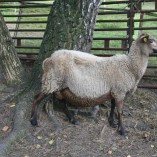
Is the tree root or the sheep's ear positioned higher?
the sheep's ear

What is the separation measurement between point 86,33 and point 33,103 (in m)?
1.46

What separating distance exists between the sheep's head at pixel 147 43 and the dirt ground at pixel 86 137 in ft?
4.12

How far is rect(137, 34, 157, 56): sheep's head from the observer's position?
5387mm

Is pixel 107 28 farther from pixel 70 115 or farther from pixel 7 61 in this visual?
pixel 70 115

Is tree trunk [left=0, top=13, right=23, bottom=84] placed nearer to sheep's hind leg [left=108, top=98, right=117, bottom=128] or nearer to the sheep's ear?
sheep's hind leg [left=108, top=98, right=117, bottom=128]

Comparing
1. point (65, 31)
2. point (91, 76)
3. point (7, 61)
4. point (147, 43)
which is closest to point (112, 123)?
point (91, 76)

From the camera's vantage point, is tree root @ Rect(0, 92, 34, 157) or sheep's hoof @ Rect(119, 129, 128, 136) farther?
sheep's hoof @ Rect(119, 129, 128, 136)

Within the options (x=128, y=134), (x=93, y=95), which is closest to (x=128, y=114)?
(x=128, y=134)

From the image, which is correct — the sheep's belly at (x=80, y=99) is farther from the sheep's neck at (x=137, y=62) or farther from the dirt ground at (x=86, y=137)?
the sheep's neck at (x=137, y=62)

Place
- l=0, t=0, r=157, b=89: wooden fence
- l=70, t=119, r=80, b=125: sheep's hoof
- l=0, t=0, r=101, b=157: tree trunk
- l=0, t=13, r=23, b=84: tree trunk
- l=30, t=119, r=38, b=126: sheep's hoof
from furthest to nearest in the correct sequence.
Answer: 1. l=0, t=0, r=157, b=89: wooden fence
2. l=0, t=13, r=23, b=84: tree trunk
3. l=0, t=0, r=101, b=157: tree trunk
4. l=70, t=119, r=80, b=125: sheep's hoof
5. l=30, t=119, r=38, b=126: sheep's hoof

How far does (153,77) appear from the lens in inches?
291

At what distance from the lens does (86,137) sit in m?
5.32

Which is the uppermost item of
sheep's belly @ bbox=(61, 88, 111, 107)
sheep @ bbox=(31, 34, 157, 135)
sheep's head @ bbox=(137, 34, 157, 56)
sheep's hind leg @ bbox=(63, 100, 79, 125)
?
sheep's head @ bbox=(137, 34, 157, 56)

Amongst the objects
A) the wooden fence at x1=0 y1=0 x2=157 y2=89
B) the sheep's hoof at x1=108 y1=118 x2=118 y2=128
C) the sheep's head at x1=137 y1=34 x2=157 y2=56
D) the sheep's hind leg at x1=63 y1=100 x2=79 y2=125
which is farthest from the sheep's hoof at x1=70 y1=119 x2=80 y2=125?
the wooden fence at x1=0 y1=0 x2=157 y2=89
